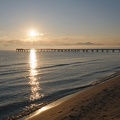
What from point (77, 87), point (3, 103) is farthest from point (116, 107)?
point (77, 87)

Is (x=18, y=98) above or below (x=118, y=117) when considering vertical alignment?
below

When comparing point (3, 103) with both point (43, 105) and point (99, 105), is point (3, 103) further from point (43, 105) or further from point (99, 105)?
point (99, 105)

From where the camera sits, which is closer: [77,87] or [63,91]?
[63,91]

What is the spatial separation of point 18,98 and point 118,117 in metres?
9.98

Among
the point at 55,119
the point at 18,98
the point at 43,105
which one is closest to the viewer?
the point at 55,119

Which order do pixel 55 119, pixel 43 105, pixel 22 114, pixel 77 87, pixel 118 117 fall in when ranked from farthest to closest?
pixel 77 87 → pixel 43 105 → pixel 22 114 → pixel 55 119 → pixel 118 117

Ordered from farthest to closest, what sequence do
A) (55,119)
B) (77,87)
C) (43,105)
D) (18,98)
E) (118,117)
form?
(77,87)
(18,98)
(43,105)
(55,119)
(118,117)

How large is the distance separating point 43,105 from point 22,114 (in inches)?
95.2

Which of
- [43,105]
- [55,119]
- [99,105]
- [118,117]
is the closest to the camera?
[118,117]

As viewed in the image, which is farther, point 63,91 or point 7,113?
point 63,91

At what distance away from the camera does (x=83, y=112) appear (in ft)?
34.2

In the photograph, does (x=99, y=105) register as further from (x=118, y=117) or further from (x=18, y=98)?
(x=18, y=98)

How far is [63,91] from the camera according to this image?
19641mm

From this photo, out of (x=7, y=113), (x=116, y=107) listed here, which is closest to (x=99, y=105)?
(x=116, y=107)
